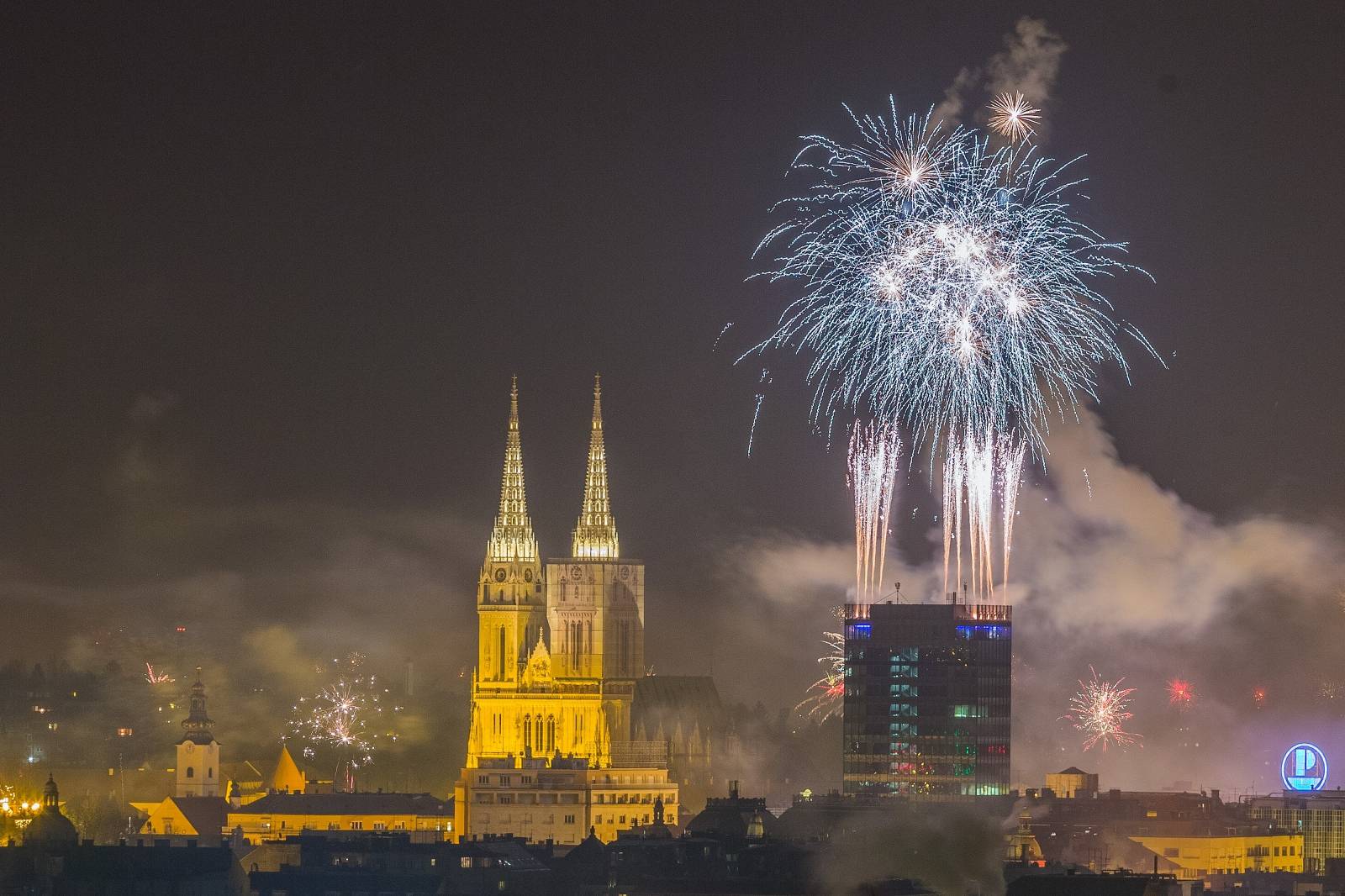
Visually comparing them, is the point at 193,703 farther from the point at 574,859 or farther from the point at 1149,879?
the point at 1149,879

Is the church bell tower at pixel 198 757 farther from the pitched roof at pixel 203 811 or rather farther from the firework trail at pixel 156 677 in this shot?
the pitched roof at pixel 203 811

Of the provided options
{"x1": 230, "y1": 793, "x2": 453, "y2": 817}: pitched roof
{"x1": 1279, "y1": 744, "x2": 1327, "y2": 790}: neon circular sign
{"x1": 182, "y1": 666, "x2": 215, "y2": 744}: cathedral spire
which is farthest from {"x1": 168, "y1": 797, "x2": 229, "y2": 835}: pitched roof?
{"x1": 1279, "y1": 744, "x2": 1327, "y2": 790}: neon circular sign

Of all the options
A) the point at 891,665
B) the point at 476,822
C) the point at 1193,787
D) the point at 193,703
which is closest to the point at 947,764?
the point at 891,665

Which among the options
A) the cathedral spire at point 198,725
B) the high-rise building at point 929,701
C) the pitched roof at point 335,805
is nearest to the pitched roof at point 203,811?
the pitched roof at point 335,805

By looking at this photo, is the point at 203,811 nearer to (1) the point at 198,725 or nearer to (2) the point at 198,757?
(2) the point at 198,757

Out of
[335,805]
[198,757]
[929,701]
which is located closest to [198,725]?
[198,757]

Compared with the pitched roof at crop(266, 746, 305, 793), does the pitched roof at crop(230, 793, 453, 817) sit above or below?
below

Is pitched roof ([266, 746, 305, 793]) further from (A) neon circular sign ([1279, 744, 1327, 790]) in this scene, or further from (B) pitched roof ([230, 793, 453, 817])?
(A) neon circular sign ([1279, 744, 1327, 790])
